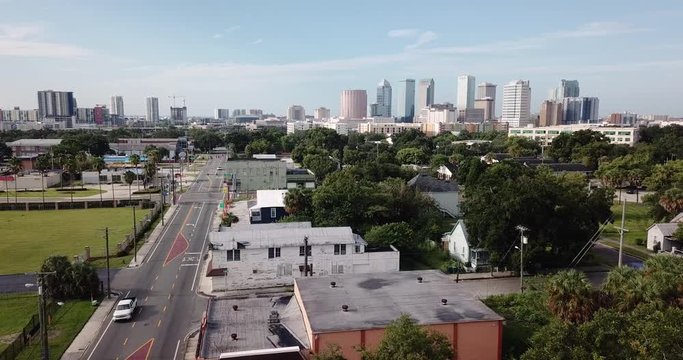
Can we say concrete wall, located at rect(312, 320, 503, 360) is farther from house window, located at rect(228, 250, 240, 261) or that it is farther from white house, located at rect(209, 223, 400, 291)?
house window, located at rect(228, 250, 240, 261)

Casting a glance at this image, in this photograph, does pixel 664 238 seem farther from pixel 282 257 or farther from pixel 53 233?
pixel 53 233

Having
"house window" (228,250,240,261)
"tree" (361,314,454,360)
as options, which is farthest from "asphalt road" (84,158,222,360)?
"tree" (361,314,454,360)

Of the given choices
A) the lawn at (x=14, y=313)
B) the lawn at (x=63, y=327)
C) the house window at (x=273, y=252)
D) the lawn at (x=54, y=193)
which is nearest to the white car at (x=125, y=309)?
the lawn at (x=63, y=327)

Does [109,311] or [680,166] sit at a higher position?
[680,166]

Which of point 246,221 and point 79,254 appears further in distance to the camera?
point 246,221

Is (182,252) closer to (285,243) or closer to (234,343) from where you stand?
(285,243)

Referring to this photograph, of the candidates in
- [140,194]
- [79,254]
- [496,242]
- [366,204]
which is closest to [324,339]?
[496,242]

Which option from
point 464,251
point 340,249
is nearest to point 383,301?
point 340,249
